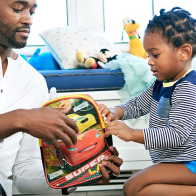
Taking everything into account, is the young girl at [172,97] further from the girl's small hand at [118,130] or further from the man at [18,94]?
the man at [18,94]

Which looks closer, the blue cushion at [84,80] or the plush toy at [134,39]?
the blue cushion at [84,80]

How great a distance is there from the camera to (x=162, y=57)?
53.4 inches

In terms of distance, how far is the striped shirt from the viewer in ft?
4.23

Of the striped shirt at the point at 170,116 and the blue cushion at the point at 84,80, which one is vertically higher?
the striped shirt at the point at 170,116

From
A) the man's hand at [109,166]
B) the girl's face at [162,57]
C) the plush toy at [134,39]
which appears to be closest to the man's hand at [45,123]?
the man's hand at [109,166]

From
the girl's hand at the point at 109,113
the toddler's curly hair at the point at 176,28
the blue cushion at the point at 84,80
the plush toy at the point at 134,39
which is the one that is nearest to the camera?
the girl's hand at the point at 109,113

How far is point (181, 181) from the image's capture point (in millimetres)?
1384

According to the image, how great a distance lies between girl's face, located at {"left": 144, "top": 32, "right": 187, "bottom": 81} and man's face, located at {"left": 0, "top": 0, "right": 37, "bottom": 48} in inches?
18.2

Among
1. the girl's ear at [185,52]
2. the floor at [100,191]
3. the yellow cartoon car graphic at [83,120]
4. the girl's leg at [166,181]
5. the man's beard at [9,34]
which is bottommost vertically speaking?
the floor at [100,191]

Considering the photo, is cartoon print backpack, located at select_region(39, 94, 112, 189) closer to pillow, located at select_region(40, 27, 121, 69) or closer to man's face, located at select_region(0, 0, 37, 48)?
man's face, located at select_region(0, 0, 37, 48)

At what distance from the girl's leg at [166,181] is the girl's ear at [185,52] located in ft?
1.29

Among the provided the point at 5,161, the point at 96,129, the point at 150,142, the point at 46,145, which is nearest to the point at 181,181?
the point at 150,142

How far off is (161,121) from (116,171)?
34cm

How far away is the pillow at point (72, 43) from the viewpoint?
2.42 m
